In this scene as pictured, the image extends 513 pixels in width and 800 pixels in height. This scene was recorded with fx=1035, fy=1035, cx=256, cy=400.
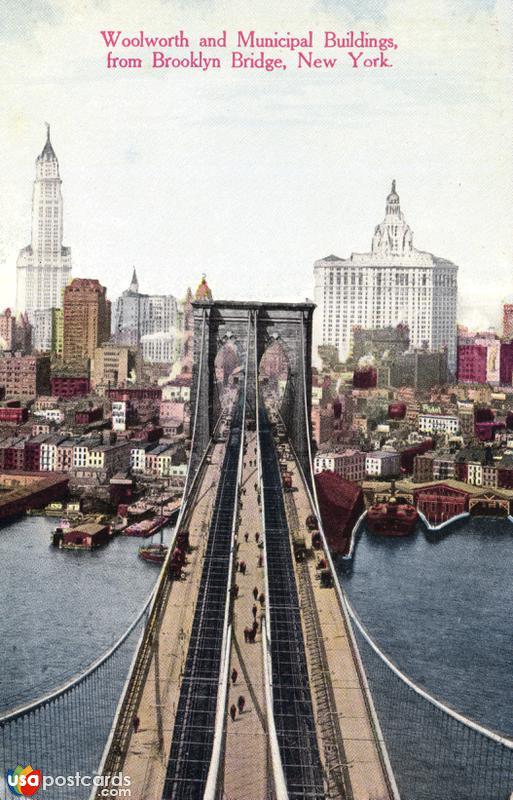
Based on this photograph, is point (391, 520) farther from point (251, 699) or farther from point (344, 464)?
point (251, 699)

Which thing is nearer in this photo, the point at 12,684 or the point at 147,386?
the point at 12,684

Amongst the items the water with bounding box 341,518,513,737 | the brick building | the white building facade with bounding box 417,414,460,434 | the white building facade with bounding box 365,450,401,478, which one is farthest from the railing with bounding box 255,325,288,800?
the brick building

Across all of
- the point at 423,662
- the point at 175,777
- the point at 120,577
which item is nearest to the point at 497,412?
the point at 120,577

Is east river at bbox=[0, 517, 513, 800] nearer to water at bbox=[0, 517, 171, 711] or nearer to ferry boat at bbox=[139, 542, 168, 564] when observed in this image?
water at bbox=[0, 517, 171, 711]

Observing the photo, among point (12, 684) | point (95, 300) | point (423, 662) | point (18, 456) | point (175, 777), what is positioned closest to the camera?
point (175, 777)

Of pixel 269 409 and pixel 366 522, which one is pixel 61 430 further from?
pixel 366 522

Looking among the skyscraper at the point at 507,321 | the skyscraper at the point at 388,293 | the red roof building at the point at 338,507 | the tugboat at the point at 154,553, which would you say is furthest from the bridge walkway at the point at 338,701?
the skyscraper at the point at 388,293
